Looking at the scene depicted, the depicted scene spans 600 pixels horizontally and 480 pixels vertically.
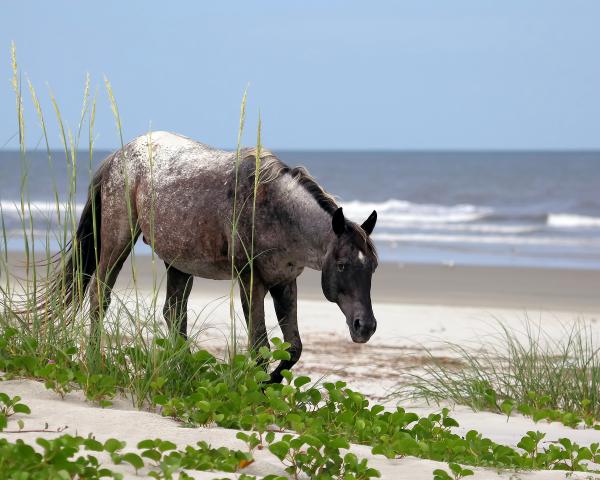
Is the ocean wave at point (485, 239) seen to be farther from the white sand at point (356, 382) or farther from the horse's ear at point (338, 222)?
the horse's ear at point (338, 222)

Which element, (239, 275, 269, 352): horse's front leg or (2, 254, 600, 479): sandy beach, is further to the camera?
(239, 275, 269, 352): horse's front leg

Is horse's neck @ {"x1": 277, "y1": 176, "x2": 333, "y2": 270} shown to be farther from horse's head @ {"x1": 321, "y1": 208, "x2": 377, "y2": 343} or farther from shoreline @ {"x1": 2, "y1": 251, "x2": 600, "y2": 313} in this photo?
shoreline @ {"x1": 2, "y1": 251, "x2": 600, "y2": 313}

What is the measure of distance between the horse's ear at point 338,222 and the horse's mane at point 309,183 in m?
0.03

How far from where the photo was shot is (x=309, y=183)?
5590 mm

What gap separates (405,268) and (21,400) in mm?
12270

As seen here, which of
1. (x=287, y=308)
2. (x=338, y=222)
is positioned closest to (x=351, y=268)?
(x=338, y=222)

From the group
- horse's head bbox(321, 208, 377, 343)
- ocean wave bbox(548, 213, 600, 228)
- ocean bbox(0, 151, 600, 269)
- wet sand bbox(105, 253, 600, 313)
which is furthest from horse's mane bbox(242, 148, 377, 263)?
ocean wave bbox(548, 213, 600, 228)

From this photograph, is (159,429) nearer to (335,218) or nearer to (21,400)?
(21,400)

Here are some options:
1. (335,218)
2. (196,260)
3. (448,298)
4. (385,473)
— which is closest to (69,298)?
(196,260)

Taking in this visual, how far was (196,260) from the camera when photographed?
234 inches

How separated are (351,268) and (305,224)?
431 millimetres

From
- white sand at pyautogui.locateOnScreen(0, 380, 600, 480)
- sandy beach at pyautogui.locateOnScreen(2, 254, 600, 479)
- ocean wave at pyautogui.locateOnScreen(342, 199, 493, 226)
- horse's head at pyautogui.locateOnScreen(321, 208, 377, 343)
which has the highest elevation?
horse's head at pyautogui.locateOnScreen(321, 208, 377, 343)

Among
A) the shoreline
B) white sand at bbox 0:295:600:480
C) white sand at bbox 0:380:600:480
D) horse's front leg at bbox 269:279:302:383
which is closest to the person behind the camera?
white sand at bbox 0:380:600:480

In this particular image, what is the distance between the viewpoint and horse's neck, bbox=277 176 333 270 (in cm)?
537
